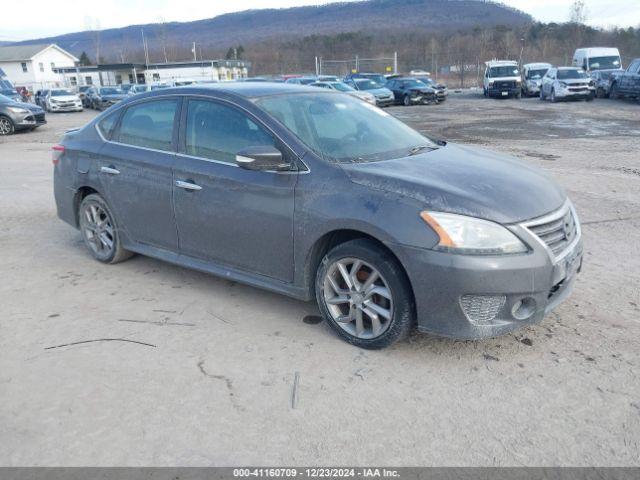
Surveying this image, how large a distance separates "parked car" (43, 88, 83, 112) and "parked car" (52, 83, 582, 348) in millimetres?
32702

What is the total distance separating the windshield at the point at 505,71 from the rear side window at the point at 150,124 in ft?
98.6

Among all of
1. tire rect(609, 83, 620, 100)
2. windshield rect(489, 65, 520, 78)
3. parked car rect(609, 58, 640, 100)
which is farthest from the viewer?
windshield rect(489, 65, 520, 78)

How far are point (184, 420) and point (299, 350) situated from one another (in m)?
0.97

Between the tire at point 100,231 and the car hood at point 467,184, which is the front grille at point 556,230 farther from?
the tire at point 100,231

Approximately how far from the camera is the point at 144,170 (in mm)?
4840

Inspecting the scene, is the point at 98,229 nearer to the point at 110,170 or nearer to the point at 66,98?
the point at 110,170

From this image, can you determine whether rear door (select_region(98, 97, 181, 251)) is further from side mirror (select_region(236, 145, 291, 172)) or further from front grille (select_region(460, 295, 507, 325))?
front grille (select_region(460, 295, 507, 325))

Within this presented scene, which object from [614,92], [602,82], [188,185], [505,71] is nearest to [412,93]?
[505,71]

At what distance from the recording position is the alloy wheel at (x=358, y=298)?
3.67m

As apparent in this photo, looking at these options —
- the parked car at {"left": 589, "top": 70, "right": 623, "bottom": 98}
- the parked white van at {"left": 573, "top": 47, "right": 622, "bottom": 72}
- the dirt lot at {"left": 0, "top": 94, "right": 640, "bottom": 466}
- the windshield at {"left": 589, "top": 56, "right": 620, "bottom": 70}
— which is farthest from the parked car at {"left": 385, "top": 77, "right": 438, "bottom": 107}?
the dirt lot at {"left": 0, "top": 94, "right": 640, "bottom": 466}

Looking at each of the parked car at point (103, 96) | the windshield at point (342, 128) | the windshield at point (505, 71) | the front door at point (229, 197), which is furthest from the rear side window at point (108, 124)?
the parked car at point (103, 96)

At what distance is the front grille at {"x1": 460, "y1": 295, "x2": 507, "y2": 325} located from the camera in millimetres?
3363

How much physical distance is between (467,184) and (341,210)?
83cm

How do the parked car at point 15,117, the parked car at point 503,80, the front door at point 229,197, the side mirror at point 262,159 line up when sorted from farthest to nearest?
the parked car at point 503,80, the parked car at point 15,117, the front door at point 229,197, the side mirror at point 262,159
